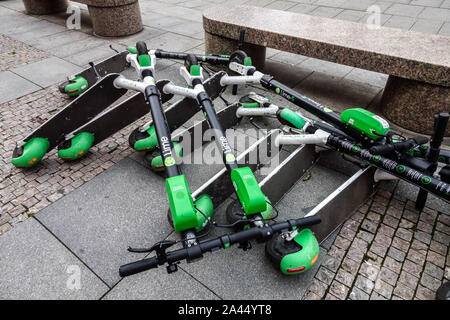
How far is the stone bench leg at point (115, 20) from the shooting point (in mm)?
7559

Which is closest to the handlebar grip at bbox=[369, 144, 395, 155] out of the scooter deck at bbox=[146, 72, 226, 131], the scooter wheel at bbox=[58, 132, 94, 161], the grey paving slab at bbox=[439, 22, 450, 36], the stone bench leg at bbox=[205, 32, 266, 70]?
the scooter deck at bbox=[146, 72, 226, 131]

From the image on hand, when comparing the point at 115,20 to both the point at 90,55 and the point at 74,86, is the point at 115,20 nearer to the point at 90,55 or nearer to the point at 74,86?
the point at 90,55

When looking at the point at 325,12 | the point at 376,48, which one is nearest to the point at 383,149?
the point at 376,48

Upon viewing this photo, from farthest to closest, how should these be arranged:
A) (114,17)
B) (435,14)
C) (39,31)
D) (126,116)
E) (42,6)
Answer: (42,6), (435,14), (39,31), (114,17), (126,116)

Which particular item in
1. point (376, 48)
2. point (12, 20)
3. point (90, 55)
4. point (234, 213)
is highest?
point (376, 48)

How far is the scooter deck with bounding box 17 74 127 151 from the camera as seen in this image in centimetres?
Result: 388

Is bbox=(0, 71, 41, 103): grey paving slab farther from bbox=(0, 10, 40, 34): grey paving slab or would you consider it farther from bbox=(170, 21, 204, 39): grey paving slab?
bbox=(170, 21, 204, 39): grey paving slab

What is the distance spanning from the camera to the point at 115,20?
7.64 metres

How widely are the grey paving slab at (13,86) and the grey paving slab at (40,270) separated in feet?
11.1

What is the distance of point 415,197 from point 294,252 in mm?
1895

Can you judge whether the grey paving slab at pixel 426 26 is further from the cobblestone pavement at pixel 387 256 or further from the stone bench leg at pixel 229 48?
the cobblestone pavement at pixel 387 256

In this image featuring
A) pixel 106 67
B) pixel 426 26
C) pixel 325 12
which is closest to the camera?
pixel 106 67

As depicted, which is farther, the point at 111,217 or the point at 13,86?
the point at 13,86

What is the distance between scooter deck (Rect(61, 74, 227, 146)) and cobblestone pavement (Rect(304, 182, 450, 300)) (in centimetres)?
255
